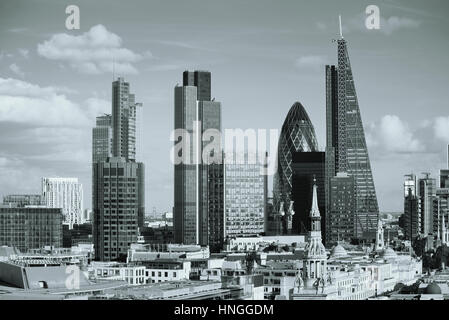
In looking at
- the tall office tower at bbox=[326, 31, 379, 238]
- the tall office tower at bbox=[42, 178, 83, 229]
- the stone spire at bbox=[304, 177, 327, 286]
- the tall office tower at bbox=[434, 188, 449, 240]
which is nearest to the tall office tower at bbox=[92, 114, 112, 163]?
the tall office tower at bbox=[42, 178, 83, 229]

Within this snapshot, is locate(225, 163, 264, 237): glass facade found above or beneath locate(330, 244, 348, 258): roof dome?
above

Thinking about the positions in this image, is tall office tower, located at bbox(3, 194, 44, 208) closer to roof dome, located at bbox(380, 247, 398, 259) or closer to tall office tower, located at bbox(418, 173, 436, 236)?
tall office tower, located at bbox(418, 173, 436, 236)

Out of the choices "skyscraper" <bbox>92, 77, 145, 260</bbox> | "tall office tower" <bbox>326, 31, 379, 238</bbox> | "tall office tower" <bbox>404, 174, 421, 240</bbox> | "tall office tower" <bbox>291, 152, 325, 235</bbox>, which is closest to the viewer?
"skyscraper" <bbox>92, 77, 145, 260</bbox>

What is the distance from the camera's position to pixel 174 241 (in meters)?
24.6

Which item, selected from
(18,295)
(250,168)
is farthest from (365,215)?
(18,295)

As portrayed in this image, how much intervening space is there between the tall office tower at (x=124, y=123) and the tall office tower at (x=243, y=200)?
5.60 feet

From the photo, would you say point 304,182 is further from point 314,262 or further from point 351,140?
point 314,262

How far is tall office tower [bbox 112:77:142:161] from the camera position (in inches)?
559

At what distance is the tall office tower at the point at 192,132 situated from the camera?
13.7 m

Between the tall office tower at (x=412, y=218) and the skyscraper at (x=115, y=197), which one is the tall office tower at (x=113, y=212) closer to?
the skyscraper at (x=115, y=197)

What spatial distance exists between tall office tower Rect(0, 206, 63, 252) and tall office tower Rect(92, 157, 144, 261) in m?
0.85

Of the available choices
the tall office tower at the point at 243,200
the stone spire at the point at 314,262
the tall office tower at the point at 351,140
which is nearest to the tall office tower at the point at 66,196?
the tall office tower at the point at 243,200
